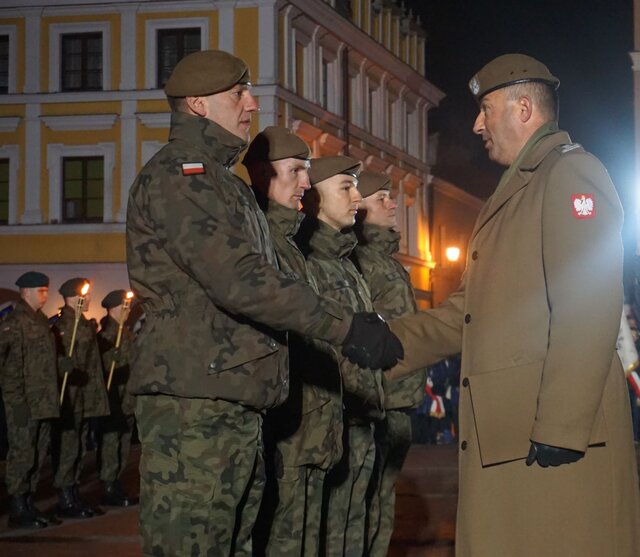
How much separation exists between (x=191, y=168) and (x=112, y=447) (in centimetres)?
870

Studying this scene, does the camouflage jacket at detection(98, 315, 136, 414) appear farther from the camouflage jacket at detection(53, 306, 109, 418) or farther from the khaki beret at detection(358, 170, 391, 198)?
the khaki beret at detection(358, 170, 391, 198)

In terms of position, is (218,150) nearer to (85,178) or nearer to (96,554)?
(96,554)

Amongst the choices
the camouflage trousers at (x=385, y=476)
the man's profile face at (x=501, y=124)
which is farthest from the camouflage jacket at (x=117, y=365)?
the man's profile face at (x=501, y=124)

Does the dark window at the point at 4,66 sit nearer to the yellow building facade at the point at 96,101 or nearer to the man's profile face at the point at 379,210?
the yellow building facade at the point at 96,101

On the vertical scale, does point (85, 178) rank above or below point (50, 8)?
below

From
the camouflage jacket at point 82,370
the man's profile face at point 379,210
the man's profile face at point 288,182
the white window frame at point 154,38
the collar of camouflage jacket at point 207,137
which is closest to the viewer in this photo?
the collar of camouflage jacket at point 207,137

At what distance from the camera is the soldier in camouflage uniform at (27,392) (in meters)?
11.7

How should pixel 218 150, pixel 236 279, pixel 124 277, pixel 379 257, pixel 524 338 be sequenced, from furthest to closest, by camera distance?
Answer: pixel 124 277
pixel 379 257
pixel 218 150
pixel 236 279
pixel 524 338

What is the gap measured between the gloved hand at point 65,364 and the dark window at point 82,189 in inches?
1127

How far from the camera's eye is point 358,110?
47.8 meters

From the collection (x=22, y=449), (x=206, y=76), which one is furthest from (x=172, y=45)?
(x=206, y=76)

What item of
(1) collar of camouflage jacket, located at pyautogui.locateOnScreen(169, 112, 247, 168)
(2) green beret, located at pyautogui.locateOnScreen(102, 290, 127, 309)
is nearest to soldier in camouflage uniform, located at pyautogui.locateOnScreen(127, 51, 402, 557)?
(1) collar of camouflage jacket, located at pyautogui.locateOnScreen(169, 112, 247, 168)

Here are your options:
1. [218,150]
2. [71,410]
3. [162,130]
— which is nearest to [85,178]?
[162,130]

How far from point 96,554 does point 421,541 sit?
2.35 meters
